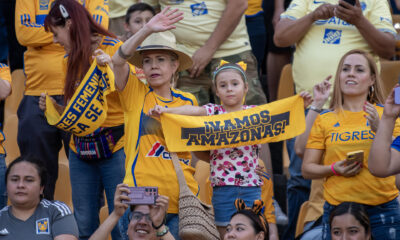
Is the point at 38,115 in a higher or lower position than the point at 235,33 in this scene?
lower

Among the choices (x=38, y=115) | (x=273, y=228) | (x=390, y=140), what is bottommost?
(x=273, y=228)

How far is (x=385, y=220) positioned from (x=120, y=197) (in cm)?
185

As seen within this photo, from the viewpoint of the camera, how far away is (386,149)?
4875mm

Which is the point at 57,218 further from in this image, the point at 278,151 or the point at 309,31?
the point at 278,151

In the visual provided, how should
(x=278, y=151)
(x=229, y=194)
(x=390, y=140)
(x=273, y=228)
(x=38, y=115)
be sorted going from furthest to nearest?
1. (x=278, y=151)
2. (x=38, y=115)
3. (x=273, y=228)
4. (x=229, y=194)
5. (x=390, y=140)

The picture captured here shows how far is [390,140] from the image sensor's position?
4.87m

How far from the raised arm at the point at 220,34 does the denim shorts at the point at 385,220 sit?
2064 millimetres

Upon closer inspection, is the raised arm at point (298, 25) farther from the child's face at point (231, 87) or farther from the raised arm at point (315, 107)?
the child's face at point (231, 87)

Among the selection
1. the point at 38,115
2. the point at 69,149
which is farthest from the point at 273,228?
the point at 38,115

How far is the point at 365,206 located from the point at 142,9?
2.84 m

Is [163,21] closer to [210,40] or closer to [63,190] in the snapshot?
[210,40]

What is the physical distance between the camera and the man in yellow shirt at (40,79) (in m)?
6.43

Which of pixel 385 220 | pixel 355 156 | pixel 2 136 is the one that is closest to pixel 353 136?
pixel 355 156

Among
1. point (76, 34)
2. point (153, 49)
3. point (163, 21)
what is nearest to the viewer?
point (163, 21)
